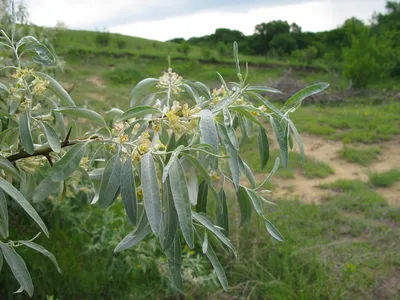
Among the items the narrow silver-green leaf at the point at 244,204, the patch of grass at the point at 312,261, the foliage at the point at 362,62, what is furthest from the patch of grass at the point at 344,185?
the foliage at the point at 362,62

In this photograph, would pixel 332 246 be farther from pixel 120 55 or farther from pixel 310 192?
pixel 120 55

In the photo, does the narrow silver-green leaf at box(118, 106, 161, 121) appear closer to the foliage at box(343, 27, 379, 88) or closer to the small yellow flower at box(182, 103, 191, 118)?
the small yellow flower at box(182, 103, 191, 118)

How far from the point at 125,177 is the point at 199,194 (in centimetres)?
30

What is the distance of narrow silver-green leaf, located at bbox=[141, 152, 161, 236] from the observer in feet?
1.92

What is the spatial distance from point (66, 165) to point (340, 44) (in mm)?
12832

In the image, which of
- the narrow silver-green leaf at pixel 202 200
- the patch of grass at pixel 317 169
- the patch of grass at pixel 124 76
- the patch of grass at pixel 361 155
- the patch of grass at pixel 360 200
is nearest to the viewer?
the narrow silver-green leaf at pixel 202 200

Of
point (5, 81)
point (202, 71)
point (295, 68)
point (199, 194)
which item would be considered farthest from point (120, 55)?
point (199, 194)

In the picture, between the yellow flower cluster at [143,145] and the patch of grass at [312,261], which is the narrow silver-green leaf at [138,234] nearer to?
the yellow flower cluster at [143,145]

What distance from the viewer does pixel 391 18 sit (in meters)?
12.3

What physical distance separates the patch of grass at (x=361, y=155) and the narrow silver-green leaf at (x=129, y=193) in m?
4.32

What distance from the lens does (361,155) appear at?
4.70m

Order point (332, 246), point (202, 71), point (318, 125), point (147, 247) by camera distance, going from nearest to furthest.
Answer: point (147, 247)
point (332, 246)
point (318, 125)
point (202, 71)

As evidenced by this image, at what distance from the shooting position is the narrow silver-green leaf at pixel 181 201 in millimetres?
593

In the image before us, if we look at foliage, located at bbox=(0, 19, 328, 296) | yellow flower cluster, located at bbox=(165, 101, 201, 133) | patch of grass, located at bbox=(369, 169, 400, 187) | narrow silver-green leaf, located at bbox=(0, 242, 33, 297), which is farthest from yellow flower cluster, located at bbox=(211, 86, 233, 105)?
patch of grass, located at bbox=(369, 169, 400, 187)
